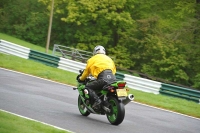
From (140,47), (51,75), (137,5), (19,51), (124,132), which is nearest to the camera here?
(124,132)

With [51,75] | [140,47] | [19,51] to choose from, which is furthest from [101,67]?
[140,47]

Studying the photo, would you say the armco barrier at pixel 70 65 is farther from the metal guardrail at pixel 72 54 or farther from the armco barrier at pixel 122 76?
the metal guardrail at pixel 72 54

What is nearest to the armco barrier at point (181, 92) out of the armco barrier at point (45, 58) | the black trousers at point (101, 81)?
the armco barrier at point (45, 58)

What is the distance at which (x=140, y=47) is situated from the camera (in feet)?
153

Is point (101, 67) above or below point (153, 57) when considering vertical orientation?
above

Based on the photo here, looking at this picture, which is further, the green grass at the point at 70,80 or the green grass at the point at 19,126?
the green grass at the point at 70,80

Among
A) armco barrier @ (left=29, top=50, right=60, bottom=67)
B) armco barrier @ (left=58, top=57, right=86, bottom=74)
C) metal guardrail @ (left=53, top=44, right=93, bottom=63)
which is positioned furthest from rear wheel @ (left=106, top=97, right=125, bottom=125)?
metal guardrail @ (left=53, top=44, right=93, bottom=63)

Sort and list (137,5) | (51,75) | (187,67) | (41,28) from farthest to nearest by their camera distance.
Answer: (41,28) → (137,5) → (187,67) → (51,75)

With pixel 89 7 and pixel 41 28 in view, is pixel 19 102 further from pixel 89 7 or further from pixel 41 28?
pixel 41 28

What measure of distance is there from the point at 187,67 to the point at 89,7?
1155cm

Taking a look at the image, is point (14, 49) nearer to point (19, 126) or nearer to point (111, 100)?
point (111, 100)

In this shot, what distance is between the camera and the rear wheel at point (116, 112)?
35.2 feet

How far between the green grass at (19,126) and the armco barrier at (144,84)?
12.2 metres

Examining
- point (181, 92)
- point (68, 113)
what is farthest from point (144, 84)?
point (68, 113)
